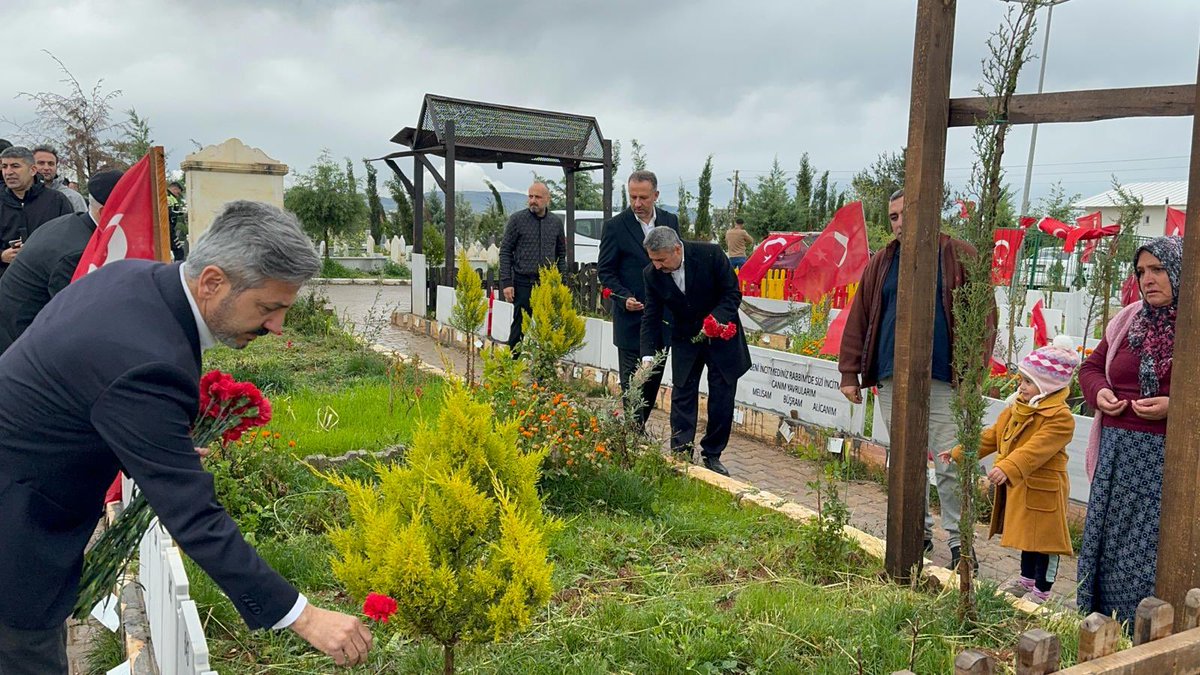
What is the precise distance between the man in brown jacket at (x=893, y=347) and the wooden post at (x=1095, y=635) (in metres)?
2.15

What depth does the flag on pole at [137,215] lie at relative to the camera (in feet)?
15.1

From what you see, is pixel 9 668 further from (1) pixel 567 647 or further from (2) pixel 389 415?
(2) pixel 389 415

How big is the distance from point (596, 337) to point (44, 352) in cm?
825

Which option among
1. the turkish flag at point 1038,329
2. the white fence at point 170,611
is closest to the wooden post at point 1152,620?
the white fence at point 170,611

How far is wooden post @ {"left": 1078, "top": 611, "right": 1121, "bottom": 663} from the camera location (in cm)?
222

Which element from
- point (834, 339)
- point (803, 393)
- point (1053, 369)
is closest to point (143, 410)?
point (1053, 369)

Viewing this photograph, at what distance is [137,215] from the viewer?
186 inches

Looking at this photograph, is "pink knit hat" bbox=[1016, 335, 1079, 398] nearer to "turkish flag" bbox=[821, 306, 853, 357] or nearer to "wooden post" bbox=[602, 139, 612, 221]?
"turkish flag" bbox=[821, 306, 853, 357]

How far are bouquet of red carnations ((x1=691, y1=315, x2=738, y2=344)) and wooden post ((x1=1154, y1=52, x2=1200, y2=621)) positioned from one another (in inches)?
127

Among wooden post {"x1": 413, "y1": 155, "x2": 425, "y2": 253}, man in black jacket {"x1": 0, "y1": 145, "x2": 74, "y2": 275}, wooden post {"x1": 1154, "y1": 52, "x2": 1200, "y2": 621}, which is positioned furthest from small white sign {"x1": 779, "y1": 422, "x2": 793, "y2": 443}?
wooden post {"x1": 413, "y1": 155, "x2": 425, "y2": 253}

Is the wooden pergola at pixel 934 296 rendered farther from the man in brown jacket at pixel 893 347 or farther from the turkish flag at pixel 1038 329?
the turkish flag at pixel 1038 329

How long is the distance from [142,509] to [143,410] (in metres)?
0.87

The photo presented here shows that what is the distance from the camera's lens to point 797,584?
12.6ft

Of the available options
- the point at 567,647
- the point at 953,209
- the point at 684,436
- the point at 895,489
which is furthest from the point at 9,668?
the point at 684,436
